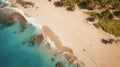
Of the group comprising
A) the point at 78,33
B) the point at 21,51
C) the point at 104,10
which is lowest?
the point at 21,51

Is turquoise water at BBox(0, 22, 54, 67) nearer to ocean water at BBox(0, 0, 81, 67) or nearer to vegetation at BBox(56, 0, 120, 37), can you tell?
ocean water at BBox(0, 0, 81, 67)

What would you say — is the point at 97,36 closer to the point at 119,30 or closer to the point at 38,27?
the point at 119,30

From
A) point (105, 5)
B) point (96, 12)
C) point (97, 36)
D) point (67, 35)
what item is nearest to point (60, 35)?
point (67, 35)

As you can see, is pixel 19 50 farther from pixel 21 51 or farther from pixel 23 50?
pixel 23 50

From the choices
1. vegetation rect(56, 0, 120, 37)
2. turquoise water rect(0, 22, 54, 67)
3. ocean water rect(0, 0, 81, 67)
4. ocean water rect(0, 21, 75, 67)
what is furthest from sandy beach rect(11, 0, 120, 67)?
turquoise water rect(0, 22, 54, 67)

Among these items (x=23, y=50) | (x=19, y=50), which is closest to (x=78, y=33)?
(x=23, y=50)
